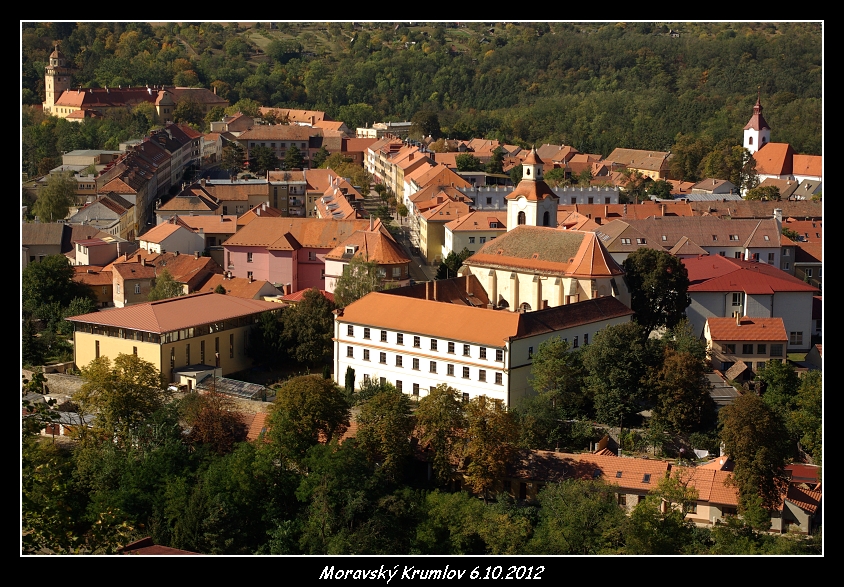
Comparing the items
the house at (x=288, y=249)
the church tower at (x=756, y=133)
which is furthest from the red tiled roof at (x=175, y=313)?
the church tower at (x=756, y=133)

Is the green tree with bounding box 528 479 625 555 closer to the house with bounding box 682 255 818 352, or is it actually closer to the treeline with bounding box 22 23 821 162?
the house with bounding box 682 255 818 352

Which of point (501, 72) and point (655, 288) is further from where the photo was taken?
point (501, 72)

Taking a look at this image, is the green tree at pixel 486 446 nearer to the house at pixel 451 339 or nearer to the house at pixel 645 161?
the house at pixel 451 339

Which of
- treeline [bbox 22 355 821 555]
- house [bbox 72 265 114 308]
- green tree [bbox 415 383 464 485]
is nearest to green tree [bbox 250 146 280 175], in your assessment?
house [bbox 72 265 114 308]

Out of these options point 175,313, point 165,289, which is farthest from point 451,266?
point 175,313

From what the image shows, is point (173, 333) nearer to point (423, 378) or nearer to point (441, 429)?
point (423, 378)

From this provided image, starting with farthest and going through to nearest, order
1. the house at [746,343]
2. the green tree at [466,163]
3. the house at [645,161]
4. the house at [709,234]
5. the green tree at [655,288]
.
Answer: the house at [645,161], the green tree at [466,163], the house at [709,234], the green tree at [655,288], the house at [746,343]

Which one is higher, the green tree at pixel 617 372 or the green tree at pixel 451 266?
the green tree at pixel 451 266
